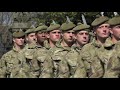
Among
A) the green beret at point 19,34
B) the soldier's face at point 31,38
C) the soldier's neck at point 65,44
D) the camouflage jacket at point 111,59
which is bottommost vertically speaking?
the camouflage jacket at point 111,59

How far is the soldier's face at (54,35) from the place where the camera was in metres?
5.53

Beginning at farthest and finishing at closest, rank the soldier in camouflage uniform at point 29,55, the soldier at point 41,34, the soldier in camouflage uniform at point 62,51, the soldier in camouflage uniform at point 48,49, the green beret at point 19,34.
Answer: the green beret at point 19,34
the soldier at point 41,34
the soldier in camouflage uniform at point 29,55
the soldier in camouflage uniform at point 48,49
the soldier in camouflage uniform at point 62,51

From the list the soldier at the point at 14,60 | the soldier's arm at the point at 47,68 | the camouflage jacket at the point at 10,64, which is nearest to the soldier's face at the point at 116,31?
the soldier's arm at the point at 47,68

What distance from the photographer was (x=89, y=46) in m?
5.04

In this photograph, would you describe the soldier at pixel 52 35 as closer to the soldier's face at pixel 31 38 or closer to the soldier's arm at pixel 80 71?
the soldier's face at pixel 31 38

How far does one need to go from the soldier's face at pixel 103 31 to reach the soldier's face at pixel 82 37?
0.26 metres

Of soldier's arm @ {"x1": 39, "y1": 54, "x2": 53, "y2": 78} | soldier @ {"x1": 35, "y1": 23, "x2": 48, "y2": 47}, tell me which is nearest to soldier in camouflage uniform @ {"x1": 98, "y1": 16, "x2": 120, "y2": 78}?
soldier's arm @ {"x1": 39, "y1": 54, "x2": 53, "y2": 78}

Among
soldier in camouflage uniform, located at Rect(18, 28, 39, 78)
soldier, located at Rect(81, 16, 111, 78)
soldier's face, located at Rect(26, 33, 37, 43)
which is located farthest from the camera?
soldier's face, located at Rect(26, 33, 37, 43)

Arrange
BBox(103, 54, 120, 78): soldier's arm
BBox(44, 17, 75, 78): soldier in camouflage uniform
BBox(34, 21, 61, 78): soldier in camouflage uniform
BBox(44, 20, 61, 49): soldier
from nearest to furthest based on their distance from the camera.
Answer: BBox(103, 54, 120, 78): soldier's arm → BBox(44, 17, 75, 78): soldier in camouflage uniform → BBox(34, 21, 61, 78): soldier in camouflage uniform → BBox(44, 20, 61, 49): soldier

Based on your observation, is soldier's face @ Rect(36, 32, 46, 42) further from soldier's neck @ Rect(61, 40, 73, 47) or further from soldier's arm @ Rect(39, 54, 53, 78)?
soldier's neck @ Rect(61, 40, 73, 47)

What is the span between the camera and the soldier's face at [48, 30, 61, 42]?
18.1 feet

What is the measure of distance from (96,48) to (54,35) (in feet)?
3.17

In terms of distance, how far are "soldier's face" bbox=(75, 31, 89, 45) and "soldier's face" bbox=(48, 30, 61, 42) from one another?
0.39m
